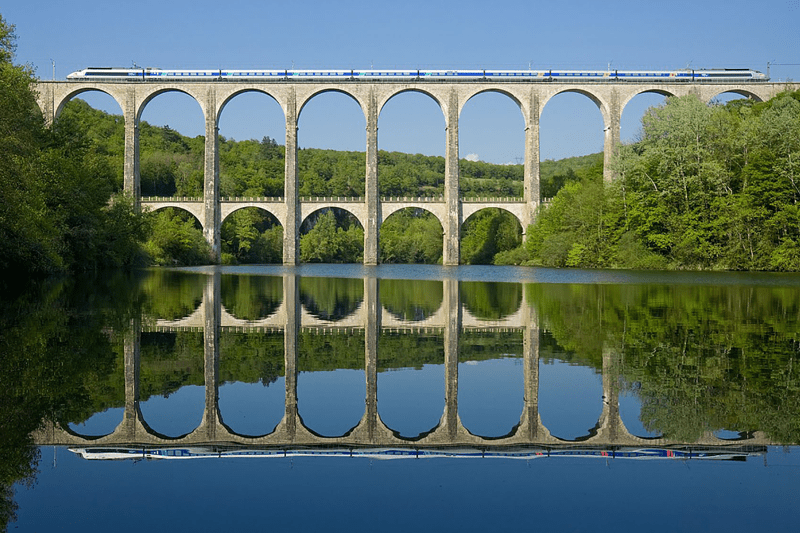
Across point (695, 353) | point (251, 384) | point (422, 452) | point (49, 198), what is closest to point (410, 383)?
point (251, 384)

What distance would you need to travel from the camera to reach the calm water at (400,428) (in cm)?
464

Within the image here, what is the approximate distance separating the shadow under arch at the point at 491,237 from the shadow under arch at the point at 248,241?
1890 cm

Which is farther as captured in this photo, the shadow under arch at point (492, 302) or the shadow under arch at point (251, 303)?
the shadow under arch at point (492, 302)

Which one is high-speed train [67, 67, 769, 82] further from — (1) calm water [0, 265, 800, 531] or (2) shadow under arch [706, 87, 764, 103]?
(1) calm water [0, 265, 800, 531]

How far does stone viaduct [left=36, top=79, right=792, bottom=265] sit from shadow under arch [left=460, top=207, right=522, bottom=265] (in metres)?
7.26

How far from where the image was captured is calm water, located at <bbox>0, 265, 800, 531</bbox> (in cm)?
464

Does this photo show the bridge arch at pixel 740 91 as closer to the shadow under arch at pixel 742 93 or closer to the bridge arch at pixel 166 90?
the shadow under arch at pixel 742 93

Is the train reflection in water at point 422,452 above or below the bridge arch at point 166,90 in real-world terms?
below

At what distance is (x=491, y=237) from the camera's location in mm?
76250

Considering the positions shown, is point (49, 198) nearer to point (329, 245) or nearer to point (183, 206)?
point (183, 206)

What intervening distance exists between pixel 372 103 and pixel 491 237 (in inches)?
720

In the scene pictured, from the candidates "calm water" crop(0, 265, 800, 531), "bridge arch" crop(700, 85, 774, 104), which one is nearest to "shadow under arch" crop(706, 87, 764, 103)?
"bridge arch" crop(700, 85, 774, 104)

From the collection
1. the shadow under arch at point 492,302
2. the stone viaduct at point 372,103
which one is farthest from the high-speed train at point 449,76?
the shadow under arch at point 492,302

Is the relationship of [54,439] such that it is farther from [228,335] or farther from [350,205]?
[350,205]
